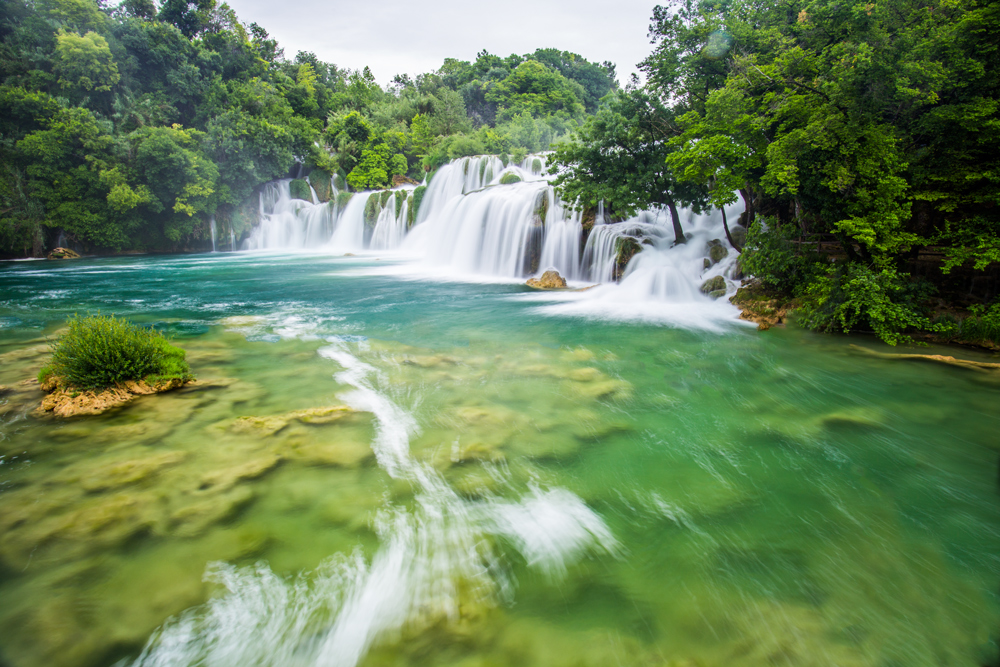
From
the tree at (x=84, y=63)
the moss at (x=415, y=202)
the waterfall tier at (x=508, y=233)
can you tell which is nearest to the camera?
the waterfall tier at (x=508, y=233)

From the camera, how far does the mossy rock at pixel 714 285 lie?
466 inches

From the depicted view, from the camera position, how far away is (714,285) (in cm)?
1195

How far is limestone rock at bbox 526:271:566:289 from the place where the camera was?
14609mm

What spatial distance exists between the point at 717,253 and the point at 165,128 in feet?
106

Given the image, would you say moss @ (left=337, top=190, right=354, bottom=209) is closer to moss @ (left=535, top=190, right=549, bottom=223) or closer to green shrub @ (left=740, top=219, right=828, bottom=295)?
moss @ (left=535, top=190, right=549, bottom=223)

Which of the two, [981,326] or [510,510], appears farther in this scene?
[981,326]

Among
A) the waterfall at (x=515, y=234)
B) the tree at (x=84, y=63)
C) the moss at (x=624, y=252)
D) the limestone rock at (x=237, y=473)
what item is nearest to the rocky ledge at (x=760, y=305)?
the waterfall at (x=515, y=234)

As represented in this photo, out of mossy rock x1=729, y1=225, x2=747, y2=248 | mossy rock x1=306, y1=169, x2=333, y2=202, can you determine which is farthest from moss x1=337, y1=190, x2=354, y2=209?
mossy rock x1=729, y1=225, x2=747, y2=248

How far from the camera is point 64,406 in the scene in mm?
4973

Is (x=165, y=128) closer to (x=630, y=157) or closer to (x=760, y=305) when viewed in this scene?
(x=630, y=157)

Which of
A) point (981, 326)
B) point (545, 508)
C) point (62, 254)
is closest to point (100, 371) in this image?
point (545, 508)

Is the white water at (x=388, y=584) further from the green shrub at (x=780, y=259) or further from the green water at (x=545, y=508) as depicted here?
the green shrub at (x=780, y=259)

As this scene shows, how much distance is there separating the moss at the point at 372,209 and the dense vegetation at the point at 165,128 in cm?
508

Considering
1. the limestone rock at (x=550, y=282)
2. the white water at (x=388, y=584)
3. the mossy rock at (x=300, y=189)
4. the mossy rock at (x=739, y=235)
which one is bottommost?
the white water at (x=388, y=584)
